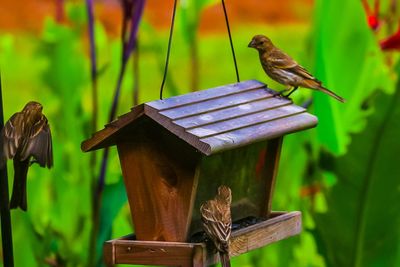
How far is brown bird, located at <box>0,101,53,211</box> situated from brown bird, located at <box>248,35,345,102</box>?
651 mm

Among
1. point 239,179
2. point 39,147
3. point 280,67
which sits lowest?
point 239,179

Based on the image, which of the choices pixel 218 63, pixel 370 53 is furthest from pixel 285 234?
pixel 218 63

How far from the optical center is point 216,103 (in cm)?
231

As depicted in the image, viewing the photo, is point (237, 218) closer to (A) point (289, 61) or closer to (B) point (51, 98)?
(A) point (289, 61)

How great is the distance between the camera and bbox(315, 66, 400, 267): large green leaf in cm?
310

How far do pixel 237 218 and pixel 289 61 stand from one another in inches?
16.0

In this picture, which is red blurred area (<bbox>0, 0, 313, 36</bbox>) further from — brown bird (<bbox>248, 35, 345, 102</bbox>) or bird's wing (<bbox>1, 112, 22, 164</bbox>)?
bird's wing (<bbox>1, 112, 22, 164</bbox>)

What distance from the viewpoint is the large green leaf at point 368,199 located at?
310 centimetres

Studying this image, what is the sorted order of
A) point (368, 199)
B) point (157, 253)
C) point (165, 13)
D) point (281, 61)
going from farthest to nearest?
1. point (165, 13)
2. point (368, 199)
3. point (281, 61)
4. point (157, 253)

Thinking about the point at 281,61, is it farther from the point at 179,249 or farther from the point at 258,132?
the point at 179,249

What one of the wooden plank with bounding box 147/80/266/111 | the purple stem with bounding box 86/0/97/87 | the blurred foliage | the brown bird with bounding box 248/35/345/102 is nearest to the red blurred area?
the blurred foliage

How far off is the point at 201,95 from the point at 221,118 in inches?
3.8

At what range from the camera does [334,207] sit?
10.5ft

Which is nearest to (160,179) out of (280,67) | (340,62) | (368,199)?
(280,67)
